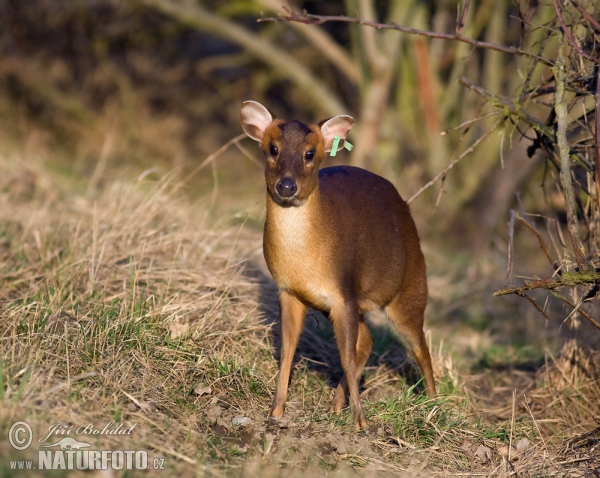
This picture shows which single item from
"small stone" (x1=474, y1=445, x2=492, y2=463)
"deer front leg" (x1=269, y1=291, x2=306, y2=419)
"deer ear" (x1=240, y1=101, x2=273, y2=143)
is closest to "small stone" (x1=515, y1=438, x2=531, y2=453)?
"small stone" (x1=474, y1=445, x2=492, y2=463)

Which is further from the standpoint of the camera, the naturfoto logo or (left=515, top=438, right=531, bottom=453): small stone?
(left=515, top=438, right=531, bottom=453): small stone

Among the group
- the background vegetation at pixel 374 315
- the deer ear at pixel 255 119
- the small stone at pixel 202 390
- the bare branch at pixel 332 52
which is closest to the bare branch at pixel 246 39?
the background vegetation at pixel 374 315

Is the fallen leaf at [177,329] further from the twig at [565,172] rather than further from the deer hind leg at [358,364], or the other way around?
the twig at [565,172]

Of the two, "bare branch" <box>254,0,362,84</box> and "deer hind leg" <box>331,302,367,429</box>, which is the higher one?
"bare branch" <box>254,0,362,84</box>

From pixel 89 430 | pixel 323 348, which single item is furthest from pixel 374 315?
pixel 89 430

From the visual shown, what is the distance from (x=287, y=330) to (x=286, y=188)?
88cm

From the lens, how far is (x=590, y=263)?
179 inches

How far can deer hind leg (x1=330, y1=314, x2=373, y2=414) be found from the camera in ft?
16.4

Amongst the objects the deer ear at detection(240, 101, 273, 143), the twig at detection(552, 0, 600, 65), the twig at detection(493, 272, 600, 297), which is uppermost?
the twig at detection(552, 0, 600, 65)

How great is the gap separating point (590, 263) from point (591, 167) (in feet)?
2.20

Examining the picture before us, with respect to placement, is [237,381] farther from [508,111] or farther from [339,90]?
[339,90]

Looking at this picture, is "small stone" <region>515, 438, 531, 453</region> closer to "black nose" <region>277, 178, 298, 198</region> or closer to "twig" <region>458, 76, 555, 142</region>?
"twig" <region>458, 76, 555, 142</region>

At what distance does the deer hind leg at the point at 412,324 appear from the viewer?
535 cm

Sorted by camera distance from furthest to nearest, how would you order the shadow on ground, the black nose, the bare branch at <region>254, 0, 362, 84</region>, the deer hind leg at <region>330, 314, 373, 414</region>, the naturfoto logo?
the bare branch at <region>254, 0, 362, 84</region> → the shadow on ground → the deer hind leg at <region>330, 314, 373, 414</region> → the black nose → the naturfoto logo
